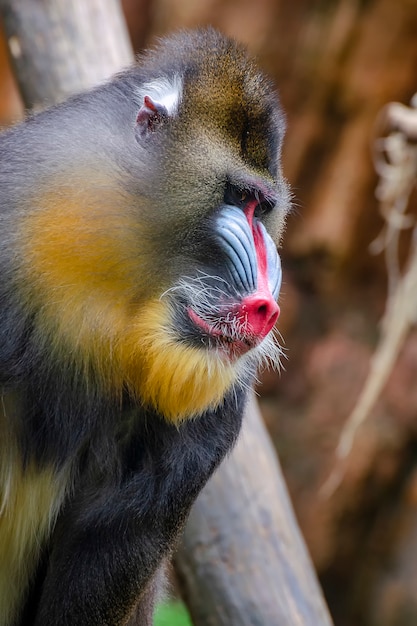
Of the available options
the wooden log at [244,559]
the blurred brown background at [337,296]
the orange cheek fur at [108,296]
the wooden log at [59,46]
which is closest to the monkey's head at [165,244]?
the orange cheek fur at [108,296]

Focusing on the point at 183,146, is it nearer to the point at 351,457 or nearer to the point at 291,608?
the point at 291,608

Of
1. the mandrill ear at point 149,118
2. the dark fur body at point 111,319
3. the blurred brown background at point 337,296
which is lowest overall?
the blurred brown background at point 337,296

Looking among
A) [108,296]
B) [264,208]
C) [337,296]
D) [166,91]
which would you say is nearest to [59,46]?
[166,91]

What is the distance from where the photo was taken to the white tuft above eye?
2441 millimetres

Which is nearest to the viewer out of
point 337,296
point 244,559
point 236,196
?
point 236,196

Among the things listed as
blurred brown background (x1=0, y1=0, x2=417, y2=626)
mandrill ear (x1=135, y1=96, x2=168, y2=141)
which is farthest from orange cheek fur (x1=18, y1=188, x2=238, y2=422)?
blurred brown background (x1=0, y1=0, x2=417, y2=626)

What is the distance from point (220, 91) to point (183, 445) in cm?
90

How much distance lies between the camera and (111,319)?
2.36 meters

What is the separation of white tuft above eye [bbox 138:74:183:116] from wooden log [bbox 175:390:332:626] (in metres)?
1.29

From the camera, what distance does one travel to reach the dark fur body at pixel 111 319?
92.8 inches

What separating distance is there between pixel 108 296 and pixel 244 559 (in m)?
1.38

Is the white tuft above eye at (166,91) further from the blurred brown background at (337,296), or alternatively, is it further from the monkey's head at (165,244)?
the blurred brown background at (337,296)

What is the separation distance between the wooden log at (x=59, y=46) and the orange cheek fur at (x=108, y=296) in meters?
1.39

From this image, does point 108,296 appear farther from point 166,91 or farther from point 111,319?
point 166,91
